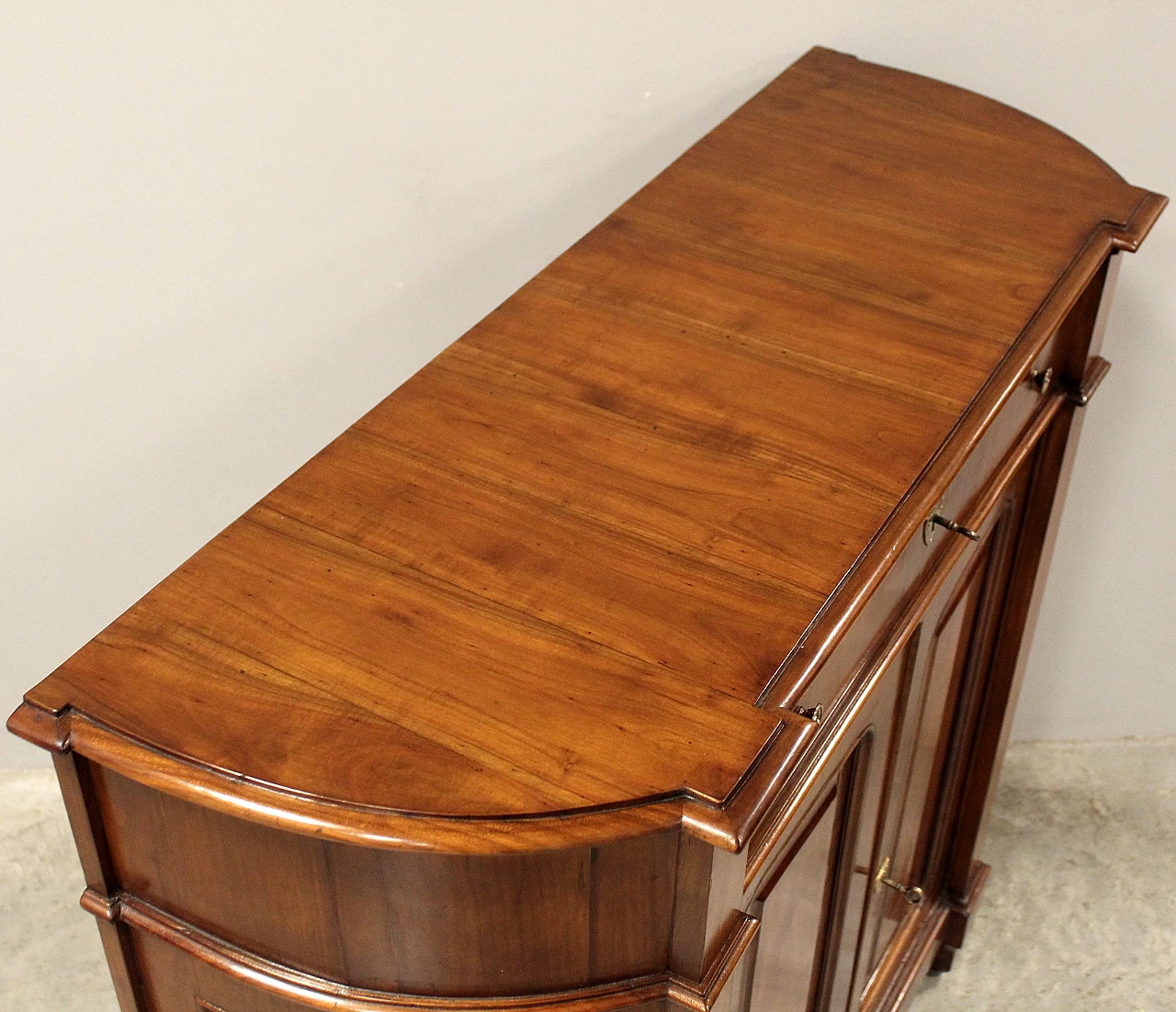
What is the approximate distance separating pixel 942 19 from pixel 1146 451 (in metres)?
0.66

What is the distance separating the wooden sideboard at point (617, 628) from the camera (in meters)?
0.86

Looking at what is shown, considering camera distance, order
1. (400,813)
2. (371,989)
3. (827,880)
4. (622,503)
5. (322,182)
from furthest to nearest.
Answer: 1. (322,182)
2. (827,880)
3. (622,503)
4. (371,989)
5. (400,813)

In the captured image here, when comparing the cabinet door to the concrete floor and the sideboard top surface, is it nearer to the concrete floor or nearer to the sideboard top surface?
the sideboard top surface

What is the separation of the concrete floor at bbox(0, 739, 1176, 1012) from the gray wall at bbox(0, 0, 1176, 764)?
470 mm

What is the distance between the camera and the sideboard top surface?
863 millimetres

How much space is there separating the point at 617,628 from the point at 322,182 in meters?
0.88

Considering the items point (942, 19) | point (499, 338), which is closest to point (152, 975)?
point (499, 338)

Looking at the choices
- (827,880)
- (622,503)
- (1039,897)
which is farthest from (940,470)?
(1039,897)

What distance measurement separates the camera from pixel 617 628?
0.94 metres

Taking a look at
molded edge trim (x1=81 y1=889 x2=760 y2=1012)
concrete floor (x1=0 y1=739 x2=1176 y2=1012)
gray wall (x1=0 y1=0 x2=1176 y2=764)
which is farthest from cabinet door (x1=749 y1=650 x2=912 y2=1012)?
gray wall (x1=0 y1=0 x2=1176 y2=764)

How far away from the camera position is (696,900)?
0.88 meters

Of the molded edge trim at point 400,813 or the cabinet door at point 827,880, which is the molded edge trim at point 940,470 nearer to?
the molded edge trim at point 400,813

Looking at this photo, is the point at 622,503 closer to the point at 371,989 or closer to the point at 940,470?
the point at 940,470

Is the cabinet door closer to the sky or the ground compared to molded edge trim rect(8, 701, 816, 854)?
closer to the ground
